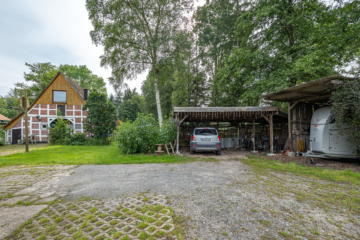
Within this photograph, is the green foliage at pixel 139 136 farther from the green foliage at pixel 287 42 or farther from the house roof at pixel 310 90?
the green foliage at pixel 287 42

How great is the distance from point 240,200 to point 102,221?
269cm

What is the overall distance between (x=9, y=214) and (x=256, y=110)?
1074 centimetres

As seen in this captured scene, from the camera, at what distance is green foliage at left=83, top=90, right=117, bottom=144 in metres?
17.2

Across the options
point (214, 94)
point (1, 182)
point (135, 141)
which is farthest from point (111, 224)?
point (214, 94)

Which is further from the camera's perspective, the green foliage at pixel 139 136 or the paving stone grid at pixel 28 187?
the green foliage at pixel 139 136

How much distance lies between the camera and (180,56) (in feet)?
49.0

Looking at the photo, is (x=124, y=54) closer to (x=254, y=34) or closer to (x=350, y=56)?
(x=254, y=34)

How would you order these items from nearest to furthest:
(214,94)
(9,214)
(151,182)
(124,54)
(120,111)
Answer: (9,214) < (151,182) < (124,54) < (214,94) < (120,111)

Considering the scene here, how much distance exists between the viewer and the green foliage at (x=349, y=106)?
6.16 m

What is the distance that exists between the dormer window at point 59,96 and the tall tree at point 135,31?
1151 cm

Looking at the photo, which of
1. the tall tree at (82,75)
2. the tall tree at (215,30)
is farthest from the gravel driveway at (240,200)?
the tall tree at (82,75)

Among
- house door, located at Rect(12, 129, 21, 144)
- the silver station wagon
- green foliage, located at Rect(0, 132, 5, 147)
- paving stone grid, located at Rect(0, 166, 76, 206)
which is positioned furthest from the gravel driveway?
house door, located at Rect(12, 129, 21, 144)

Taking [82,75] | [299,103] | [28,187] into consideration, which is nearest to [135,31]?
[299,103]

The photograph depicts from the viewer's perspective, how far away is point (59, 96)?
21734 millimetres
